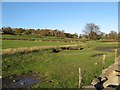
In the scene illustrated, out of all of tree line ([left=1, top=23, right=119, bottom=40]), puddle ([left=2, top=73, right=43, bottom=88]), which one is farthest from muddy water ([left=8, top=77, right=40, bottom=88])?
tree line ([left=1, top=23, right=119, bottom=40])

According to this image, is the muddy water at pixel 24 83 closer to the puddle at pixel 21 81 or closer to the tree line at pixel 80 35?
the puddle at pixel 21 81

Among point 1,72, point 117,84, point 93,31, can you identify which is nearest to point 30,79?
point 1,72

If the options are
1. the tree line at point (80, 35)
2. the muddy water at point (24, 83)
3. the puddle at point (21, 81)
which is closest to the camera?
the muddy water at point (24, 83)

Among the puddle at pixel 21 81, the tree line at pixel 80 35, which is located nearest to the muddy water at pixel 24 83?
the puddle at pixel 21 81

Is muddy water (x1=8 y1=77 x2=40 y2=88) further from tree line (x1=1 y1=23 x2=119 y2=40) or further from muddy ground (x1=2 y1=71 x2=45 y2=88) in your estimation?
tree line (x1=1 y1=23 x2=119 y2=40)

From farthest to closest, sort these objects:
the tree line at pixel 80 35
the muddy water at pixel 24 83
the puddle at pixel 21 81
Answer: the tree line at pixel 80 35, the puddle at pixel 21 81, the muddy water at pixel 24 83

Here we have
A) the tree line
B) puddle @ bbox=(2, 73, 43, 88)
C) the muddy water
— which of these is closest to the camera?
the muddy water

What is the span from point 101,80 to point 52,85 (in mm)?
4216

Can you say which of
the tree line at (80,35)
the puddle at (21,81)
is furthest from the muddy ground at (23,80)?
the tree line at (80,35)

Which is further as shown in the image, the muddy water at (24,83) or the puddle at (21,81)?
the puddle at (21,81)

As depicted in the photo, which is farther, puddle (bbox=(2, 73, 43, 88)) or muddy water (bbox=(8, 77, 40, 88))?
puddle (bbox=(2, 73, 43, 88))

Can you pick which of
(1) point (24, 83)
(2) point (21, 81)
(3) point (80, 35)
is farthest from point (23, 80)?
(3) point (80, 35)

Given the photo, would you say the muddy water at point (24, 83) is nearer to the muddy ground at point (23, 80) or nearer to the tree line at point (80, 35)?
the muddy ground at point (23, 80)

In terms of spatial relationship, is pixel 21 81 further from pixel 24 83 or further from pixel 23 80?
pixel 24 83
